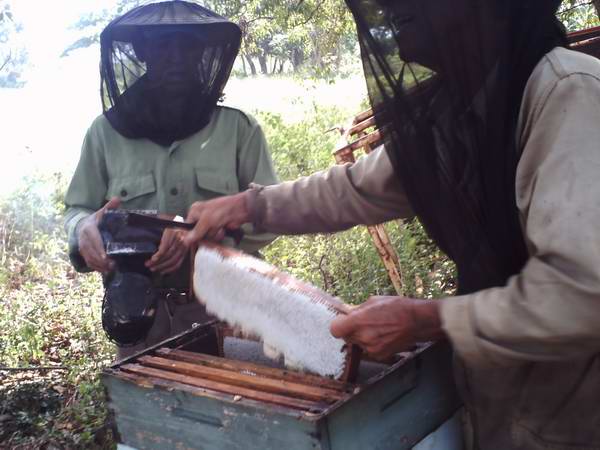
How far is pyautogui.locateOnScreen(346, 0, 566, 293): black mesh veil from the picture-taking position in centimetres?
135

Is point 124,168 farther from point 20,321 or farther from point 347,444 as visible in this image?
point 20,321

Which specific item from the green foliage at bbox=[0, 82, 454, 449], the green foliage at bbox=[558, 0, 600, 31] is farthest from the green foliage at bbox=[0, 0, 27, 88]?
the green foliage at bbox=[558, 0, 600, 31]

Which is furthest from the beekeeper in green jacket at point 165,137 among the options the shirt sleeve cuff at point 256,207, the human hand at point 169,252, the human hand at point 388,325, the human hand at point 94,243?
the human hand at point 388,325

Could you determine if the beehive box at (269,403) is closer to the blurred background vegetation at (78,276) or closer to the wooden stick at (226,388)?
the wooden stick at (226,388)

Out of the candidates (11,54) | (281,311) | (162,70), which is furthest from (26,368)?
(11,54)

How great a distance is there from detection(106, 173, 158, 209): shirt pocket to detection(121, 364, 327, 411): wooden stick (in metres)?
1.12

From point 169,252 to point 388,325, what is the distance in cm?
90

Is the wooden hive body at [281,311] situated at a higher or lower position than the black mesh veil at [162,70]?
lower

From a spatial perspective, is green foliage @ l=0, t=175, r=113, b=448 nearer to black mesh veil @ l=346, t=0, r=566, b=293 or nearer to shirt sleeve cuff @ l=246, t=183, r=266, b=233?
shirt sleeve cuff @ l=246, t=183, r=266, b=233

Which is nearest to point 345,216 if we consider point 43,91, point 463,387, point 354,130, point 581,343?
point 463,387

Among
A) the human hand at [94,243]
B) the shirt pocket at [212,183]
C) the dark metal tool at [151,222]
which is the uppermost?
the dark metal tool at [151,222]

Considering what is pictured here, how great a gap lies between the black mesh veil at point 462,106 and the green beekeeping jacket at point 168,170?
A: 4.05 feet

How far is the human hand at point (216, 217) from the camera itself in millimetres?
1918

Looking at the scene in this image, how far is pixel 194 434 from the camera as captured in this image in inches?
60.9
